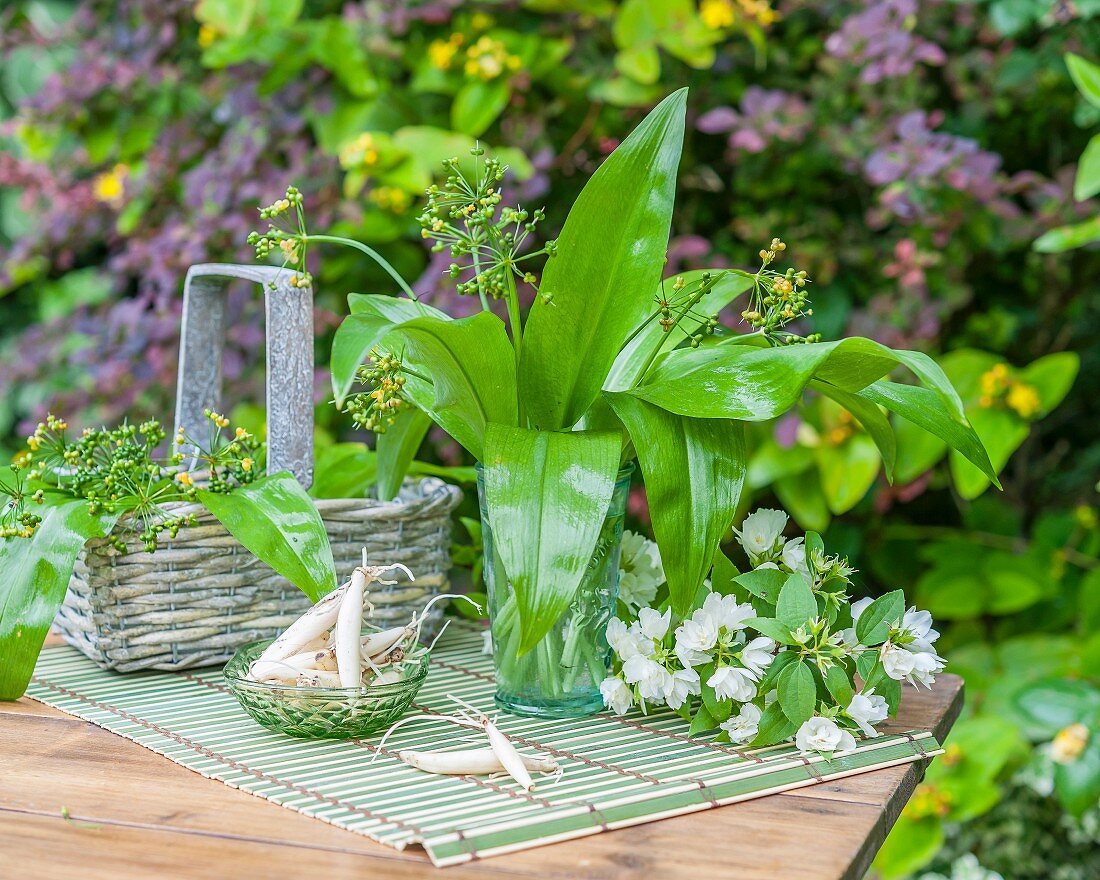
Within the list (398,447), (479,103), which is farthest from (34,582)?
(479,103)

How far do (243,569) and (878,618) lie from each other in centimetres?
54

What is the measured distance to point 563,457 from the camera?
851 mm

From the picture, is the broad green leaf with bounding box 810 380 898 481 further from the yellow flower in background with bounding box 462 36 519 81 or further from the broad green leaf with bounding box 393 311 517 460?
the yellow flower in background with bounding box 462 36 519 81

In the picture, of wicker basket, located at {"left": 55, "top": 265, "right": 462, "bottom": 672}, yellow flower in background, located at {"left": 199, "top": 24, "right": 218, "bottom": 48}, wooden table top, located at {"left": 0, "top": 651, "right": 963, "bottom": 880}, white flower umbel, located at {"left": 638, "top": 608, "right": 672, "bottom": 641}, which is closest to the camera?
wooden table top, located at {"left": 0, "top": 651, "right": 963, "bottom": 880}

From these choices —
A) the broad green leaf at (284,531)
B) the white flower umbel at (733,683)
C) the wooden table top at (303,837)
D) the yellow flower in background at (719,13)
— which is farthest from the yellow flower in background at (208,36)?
the white flower umbel at (733,683)

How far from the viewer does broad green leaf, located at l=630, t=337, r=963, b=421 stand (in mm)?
798

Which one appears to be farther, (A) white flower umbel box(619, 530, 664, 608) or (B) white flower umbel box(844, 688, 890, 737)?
(A) white flower umbel box(619, 530, 664, 608)

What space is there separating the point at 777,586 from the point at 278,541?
40cm

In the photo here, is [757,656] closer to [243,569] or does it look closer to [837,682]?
[837,682]

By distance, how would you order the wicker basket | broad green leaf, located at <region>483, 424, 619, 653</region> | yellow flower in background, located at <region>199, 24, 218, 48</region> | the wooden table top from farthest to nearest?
1. yellow flower in background, located at <region>199, 24, 218, 48</region>
2. the wicker basket
3. broad green leaf, located at <region>483, 424, 619, 653</region>
4. the wooden table top

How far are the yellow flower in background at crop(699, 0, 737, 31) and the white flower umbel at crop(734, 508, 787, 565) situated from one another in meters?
1.02

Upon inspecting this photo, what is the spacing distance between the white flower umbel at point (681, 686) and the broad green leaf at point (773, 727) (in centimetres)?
6

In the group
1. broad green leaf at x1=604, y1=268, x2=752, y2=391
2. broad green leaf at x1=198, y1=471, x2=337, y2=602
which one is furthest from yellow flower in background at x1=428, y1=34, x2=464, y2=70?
broad green leaf at x1=198, y1=471, x2=337, y2=602

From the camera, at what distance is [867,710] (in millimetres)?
875
